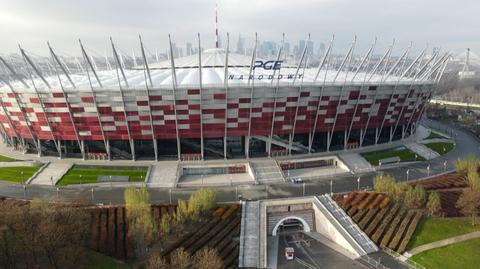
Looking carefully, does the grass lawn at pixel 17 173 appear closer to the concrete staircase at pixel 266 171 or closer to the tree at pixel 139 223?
the tree at pixel 139 223

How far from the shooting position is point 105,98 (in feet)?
202

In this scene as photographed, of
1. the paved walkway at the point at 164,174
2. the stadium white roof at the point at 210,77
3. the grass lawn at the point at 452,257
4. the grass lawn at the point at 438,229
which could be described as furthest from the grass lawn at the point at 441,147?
the paved walkway at the point at 164,174

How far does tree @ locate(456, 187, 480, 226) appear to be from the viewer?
160 feet

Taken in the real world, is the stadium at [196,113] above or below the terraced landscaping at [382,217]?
above

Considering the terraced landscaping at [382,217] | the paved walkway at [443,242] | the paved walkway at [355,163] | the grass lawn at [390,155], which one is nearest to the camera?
the paved walkway at [443,242]

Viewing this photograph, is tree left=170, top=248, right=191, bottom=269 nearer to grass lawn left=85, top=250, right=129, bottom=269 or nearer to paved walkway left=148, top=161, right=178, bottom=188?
grass lawn left=85, top=250, right=129, bottom=269

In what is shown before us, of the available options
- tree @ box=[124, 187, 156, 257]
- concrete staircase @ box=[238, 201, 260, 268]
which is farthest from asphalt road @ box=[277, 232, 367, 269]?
tree @ box=[124, 187, 156, 257]

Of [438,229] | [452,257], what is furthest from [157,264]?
[438,229]

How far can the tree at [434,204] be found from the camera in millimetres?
49531

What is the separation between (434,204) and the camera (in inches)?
1945

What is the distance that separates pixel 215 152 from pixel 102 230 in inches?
1179

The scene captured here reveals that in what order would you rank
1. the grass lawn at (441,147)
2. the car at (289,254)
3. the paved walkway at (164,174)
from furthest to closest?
the grass lawn at (441,147), the paved walkway at (164,174), the car at (289,254)

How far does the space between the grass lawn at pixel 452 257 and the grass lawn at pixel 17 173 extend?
199 feet

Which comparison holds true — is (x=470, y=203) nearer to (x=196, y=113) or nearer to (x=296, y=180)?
(x=296, y=180)
